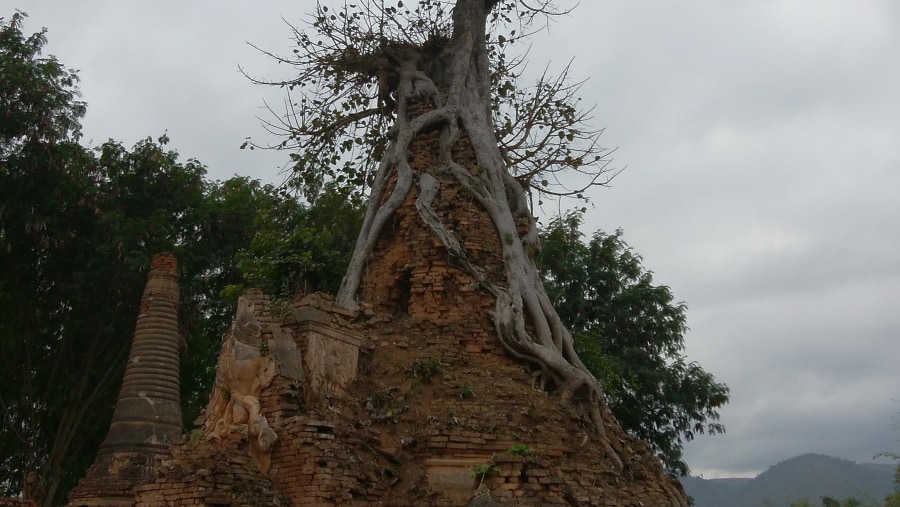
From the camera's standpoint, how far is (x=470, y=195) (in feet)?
39.6

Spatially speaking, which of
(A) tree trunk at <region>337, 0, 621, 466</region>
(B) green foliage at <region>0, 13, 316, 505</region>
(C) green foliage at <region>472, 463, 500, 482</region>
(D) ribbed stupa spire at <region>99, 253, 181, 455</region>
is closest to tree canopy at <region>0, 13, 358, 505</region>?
(B) green foliage at <region>0, 13, 316, 505</region>

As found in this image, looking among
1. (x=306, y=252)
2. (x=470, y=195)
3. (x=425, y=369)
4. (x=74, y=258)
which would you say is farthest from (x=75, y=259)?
(x=425, y=369)

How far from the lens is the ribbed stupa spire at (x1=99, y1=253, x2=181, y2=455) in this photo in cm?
1357

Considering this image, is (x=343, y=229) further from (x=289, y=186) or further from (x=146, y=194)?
(x=146, y=194)

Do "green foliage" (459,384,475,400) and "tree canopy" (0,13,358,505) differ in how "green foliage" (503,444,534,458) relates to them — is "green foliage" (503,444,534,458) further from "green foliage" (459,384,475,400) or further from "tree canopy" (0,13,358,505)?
"tree canopy" (0,13,358,505)

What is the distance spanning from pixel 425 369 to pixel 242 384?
6.63 ft

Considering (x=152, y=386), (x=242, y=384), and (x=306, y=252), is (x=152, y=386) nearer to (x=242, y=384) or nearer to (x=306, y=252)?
Result: (x=306, y=252)

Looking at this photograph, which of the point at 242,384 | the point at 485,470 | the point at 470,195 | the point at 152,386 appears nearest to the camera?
the point at 485,470

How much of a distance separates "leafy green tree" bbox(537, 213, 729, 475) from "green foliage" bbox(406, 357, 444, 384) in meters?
10.0

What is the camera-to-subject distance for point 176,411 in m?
14.1

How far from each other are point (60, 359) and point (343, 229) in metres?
7.23

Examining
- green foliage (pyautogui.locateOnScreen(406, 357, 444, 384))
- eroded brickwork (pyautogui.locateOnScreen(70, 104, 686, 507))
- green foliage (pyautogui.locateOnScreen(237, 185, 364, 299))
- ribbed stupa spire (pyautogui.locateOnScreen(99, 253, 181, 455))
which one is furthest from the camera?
green foliage (pyautogui.locateOnScreen(237, 185, 364, 299))

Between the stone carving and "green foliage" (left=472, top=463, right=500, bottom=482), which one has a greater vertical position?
the stone carving

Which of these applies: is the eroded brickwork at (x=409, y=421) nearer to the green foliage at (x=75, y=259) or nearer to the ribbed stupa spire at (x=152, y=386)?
the ribbed stupa spire at (x=152, y=386)
